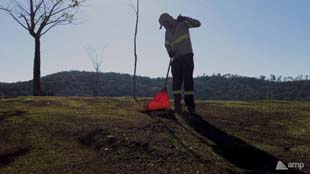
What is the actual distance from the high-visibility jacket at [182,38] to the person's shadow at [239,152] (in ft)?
8.21

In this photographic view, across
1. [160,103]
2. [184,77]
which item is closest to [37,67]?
[160,103]

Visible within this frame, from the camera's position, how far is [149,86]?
72.5 m

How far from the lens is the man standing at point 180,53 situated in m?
10.6

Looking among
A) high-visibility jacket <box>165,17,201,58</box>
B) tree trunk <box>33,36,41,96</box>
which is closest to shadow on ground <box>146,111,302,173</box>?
high-visibility jacket <box>165,17,201,58</box>

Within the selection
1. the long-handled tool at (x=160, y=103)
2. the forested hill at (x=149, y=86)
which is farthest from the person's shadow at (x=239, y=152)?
the forested hill at (x=149, y=86)

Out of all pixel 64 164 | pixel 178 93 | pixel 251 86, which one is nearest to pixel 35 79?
pixel 178 93

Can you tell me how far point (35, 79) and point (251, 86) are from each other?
41.7 m

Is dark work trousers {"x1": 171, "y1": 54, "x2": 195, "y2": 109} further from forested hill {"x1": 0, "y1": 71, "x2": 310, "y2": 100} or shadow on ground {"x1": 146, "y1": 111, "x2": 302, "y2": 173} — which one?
forested hill {"x1": 0, "y1": 71, "x2": 310, "y2": 100}

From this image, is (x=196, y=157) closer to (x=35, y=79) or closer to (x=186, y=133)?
(x=186, y=133)

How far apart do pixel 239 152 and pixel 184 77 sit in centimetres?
383

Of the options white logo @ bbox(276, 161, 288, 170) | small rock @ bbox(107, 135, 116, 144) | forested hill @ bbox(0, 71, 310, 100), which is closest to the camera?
white logo @ bbox(276, 161, 288, 170)

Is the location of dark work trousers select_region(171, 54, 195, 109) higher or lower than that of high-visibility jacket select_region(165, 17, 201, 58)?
lower

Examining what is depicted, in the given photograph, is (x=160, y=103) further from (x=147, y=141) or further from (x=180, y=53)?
A: (x=147, y=141)

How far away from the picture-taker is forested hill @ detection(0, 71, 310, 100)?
4562 centimetres
